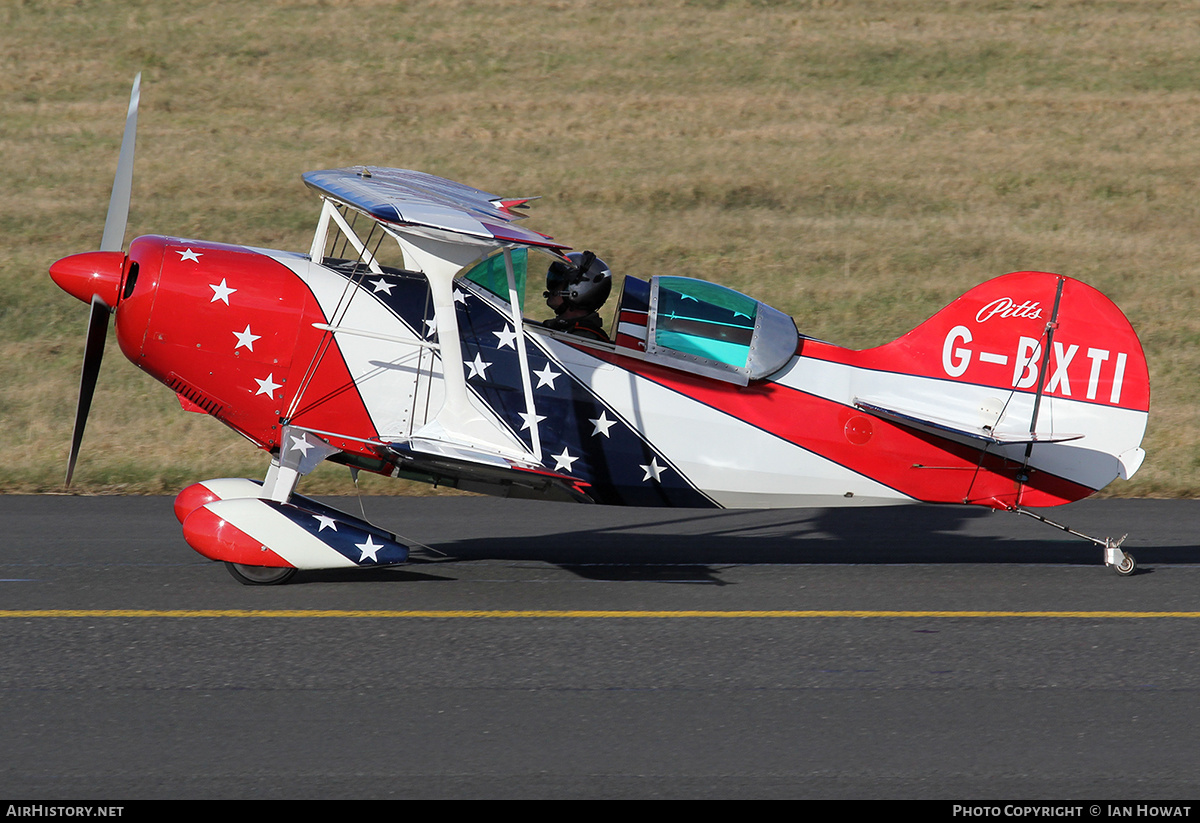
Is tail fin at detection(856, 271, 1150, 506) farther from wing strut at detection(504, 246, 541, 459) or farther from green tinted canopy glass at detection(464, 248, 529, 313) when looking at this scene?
green tinted canopy glass at detection(464, 248, 529, 313)

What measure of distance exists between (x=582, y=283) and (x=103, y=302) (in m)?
2.78

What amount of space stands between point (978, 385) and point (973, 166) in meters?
13.6

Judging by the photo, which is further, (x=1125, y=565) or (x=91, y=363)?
(x=1125, y=565)

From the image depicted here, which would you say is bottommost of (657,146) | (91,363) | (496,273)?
(91,363)

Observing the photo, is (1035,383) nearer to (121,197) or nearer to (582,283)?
(582,283)

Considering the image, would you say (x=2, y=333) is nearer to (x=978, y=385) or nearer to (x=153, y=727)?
(x=153, y=727)

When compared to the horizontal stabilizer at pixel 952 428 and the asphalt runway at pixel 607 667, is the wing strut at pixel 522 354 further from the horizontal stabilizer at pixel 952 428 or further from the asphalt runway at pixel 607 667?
the horizontal stabilizer at pixel 952 428

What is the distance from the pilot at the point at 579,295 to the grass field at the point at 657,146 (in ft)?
12.4

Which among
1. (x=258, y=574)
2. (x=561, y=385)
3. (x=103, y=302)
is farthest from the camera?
(x=561, y=385)

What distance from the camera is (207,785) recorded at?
14.5 ft

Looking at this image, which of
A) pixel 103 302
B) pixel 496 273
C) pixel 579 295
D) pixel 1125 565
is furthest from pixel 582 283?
pixel 1125 565

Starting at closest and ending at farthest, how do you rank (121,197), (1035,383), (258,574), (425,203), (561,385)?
1. (425,203)
2. (258,574)
3. (561,385)
4. (121,197)
5. (1035,383)

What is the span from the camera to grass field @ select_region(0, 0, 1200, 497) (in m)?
14.2

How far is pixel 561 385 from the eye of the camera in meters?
7.11
